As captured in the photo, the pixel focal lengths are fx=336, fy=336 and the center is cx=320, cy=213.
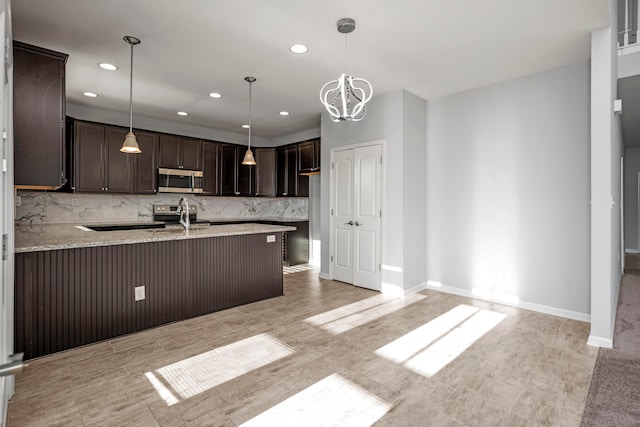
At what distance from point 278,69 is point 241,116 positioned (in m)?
2.20

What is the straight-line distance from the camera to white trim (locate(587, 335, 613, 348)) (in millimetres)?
2889

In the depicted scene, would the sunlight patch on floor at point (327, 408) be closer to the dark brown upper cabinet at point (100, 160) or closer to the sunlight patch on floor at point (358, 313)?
the sunlight patch on floor at point (358, 313)

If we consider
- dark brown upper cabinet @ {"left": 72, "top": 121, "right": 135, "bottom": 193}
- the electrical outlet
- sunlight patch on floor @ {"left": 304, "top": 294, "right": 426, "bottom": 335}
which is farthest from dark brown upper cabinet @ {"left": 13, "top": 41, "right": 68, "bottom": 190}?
sunlight patch on floor @ {"left": 304, "top": 294, "right": 426, "bottom": 335}

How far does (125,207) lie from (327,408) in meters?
5.10

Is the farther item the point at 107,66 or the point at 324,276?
the point at 324,276

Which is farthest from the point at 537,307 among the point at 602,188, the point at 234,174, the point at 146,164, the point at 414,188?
the point at 146,164

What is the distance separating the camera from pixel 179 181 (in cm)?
590

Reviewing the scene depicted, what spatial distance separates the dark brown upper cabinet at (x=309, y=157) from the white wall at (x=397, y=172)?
1.45m

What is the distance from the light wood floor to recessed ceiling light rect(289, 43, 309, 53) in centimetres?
276

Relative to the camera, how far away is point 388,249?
4.62 metres

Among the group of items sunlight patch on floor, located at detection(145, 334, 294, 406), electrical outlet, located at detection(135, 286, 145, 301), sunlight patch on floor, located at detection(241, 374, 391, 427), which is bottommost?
sunlight patch on floor, located at detection(241, 374, 391, 427)

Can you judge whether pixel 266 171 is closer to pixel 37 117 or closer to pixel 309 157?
pixel 309 157

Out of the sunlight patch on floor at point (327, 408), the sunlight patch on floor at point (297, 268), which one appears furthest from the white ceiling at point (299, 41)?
the sunlight patch on floor at point (297, 268)

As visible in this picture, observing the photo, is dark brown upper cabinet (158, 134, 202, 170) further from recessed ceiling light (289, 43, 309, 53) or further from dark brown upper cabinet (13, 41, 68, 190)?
recessed ceiling light (289, 43, 309, 53)
